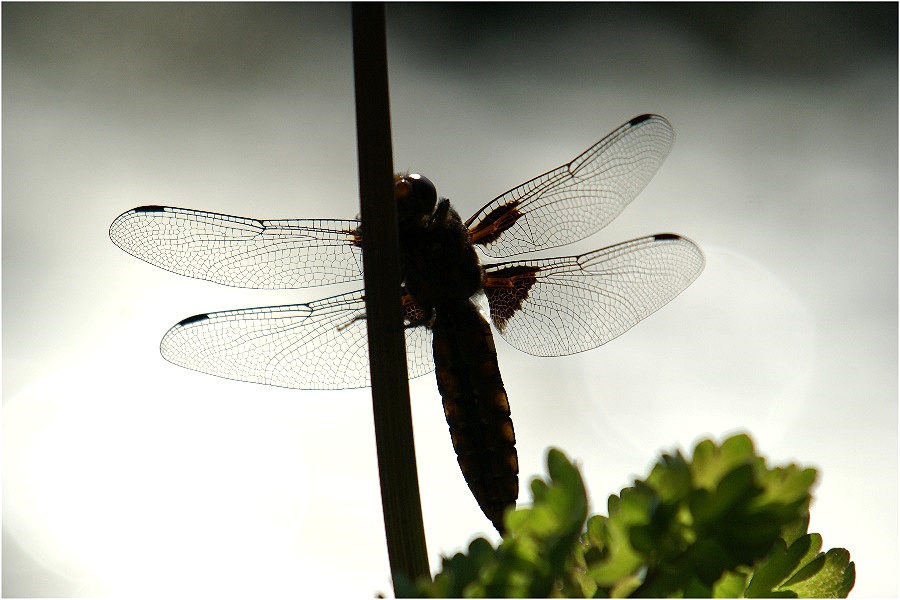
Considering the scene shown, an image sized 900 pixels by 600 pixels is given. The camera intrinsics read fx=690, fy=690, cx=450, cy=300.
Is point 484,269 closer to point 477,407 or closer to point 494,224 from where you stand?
point 494,224

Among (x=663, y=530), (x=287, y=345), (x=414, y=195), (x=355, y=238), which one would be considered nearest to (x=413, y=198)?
(x=414, y=195)

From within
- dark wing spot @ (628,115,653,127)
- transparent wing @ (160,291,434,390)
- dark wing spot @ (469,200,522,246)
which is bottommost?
transparent wing @ (160,291,434,390)

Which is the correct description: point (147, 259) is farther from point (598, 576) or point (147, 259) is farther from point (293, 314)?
point (598, 576)

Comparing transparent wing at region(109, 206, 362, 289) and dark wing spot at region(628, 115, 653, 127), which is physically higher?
dark wing spot at region(628, 115, 653, 127)

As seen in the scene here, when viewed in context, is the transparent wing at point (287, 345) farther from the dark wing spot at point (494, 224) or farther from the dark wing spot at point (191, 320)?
the dark wing spot at point (494, 224)

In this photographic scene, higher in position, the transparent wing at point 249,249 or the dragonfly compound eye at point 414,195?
the transparent wing at point 249,249

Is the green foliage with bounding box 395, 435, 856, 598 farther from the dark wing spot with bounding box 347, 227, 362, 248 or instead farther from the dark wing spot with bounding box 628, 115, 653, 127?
the dark wing spot with bounding box 628, 115, 653, 127

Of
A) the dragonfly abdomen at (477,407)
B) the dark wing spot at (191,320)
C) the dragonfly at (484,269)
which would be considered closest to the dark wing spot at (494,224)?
the dragonfly at (484,269)

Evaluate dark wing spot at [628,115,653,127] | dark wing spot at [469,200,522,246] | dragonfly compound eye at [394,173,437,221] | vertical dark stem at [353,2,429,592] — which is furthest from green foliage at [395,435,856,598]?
dark wing spot at [628,115,653,127]

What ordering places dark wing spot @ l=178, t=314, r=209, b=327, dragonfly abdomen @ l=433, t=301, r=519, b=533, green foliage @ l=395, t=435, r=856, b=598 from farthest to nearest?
1. dark wing spot @ l=178, t=314, r=209, b=327
2. dragonfly abdomen @ l=433, t=301, r=519, b=533
3. green foliage @ l=395, t=435, r=856, b=598
